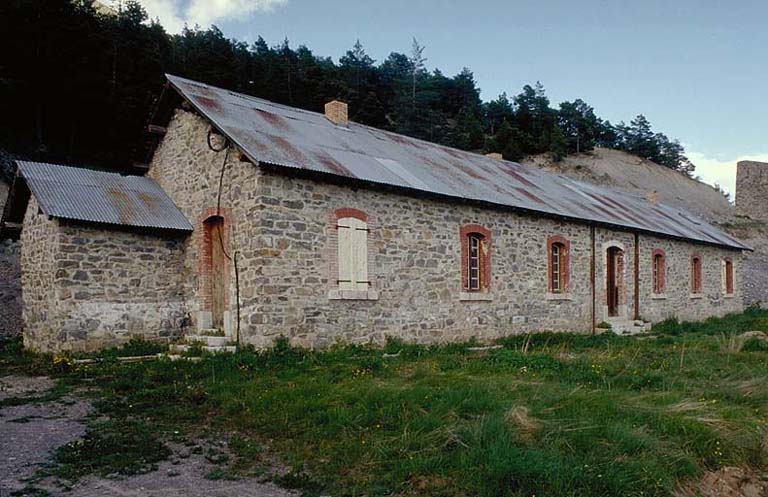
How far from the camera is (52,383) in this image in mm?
8898

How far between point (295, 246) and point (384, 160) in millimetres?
3874

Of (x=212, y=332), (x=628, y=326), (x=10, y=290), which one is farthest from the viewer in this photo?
(x=628, y=326)

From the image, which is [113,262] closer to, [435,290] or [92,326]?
[92,326]

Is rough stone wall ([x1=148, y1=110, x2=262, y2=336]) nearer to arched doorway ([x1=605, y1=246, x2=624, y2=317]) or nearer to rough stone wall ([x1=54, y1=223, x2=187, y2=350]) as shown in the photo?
rough stone wall ([x1=54, y1=223, x2=187, y2=350])

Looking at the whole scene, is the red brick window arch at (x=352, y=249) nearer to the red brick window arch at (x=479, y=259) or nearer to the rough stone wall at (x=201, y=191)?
the rough stone wall at (x=201, y=191)

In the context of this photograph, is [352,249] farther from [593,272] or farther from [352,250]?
[593,272]

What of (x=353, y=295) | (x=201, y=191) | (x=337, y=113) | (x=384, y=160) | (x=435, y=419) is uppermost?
(x=337, y=113)

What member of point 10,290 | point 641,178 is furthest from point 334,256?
point 641,178

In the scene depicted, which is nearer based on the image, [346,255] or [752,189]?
[346,255]

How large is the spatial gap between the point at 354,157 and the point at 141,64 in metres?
19.2

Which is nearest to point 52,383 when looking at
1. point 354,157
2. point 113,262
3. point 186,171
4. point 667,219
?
point 113,262

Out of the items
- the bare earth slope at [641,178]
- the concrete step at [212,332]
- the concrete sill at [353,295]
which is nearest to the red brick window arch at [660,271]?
the concrete sill at [353,295]

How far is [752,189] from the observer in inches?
1549

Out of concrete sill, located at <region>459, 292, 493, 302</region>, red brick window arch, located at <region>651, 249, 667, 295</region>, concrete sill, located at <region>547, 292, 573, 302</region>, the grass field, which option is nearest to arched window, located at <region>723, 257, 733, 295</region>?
red brick window arch, located at <region>651, 249, 667, 295</region>
